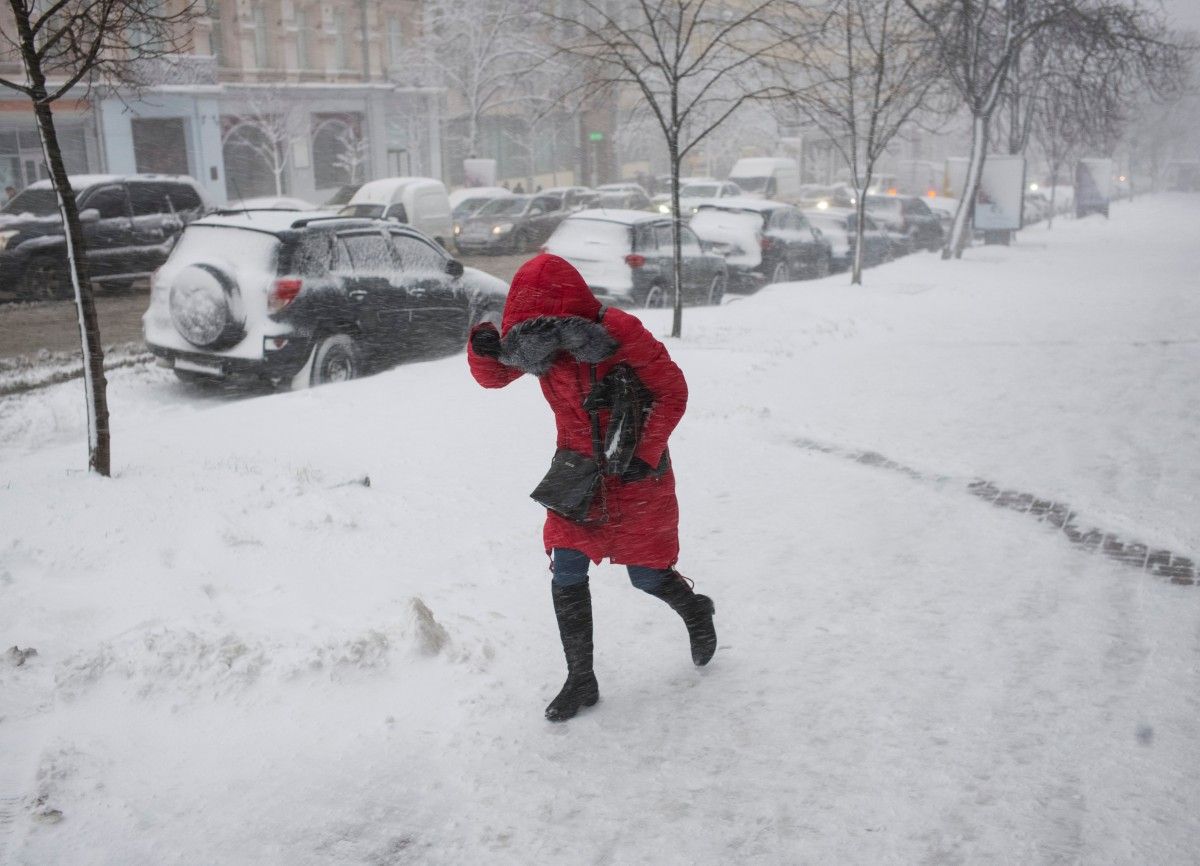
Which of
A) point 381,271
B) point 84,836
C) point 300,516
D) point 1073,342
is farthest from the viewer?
point 1073,342

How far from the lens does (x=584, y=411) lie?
11.6 feet

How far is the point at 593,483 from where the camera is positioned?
348 centimetres

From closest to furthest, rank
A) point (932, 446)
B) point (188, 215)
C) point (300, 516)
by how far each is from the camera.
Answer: point (300, 516) < point (932, 446) < point (188, 215)

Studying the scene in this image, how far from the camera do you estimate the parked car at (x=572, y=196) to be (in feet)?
92.8

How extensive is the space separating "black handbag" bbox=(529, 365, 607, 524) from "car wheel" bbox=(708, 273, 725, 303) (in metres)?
12.0

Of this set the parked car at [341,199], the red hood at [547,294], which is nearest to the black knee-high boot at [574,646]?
the red hood at [547,294]

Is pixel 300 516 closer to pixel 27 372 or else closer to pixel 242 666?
pixel 242 666

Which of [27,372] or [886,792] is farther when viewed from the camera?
[27,372]

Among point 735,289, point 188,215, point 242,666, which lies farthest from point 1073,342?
point 188,215

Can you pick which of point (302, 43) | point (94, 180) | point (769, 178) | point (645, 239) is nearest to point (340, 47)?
point (302, 43)

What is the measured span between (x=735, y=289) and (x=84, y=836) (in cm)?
1552

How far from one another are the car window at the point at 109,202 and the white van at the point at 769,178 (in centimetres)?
2604

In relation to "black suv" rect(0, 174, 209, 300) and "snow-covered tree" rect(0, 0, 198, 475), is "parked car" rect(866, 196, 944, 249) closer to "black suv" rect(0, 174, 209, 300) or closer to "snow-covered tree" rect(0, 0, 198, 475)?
"black suv" rect(0, 174, 209, 300)

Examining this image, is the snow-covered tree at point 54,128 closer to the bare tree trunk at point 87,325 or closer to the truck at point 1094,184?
the bare tree trunk at point 87,325
